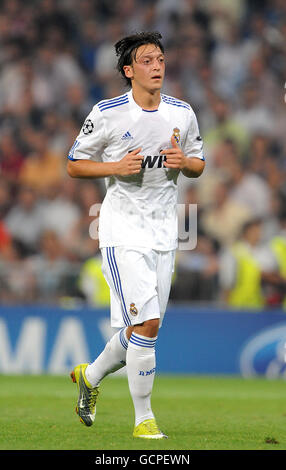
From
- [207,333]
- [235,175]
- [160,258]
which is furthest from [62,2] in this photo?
[160,258]

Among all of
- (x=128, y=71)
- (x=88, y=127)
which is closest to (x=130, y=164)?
(x=88, y=127)

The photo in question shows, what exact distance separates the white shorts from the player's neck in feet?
3.23

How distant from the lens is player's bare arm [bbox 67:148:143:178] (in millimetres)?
6289

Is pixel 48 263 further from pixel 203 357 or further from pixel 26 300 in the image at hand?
pixel 203 357

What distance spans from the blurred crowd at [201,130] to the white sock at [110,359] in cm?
560

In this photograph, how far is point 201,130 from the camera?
51.5ft

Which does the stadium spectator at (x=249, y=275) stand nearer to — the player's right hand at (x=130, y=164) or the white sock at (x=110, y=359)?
the white sock at (x=110, y=359)

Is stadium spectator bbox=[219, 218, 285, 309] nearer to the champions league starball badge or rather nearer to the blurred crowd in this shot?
the blurred crowd

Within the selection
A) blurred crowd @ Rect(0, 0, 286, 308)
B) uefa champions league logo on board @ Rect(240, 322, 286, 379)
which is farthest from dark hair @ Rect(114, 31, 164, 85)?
uefa champions league logo on board @ Rect(240, 322, 286, 379)

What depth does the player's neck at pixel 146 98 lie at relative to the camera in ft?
21.5

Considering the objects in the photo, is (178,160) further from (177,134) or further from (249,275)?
(249,275)

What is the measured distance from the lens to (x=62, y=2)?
57.3 feet

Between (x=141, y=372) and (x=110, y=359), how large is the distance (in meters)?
0.55
